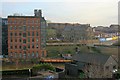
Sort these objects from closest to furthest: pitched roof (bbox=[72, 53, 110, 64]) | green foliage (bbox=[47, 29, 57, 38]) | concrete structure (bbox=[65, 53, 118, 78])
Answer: concrete structure (bbox=[65, 53, 118, 78]) → pitched roof (bbox=[72, 53, 110, 64]) → green foliage (bbox=[47, 29, 57, 38])

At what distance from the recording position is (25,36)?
29453 millimetres

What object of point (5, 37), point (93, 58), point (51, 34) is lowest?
point (93, 58)

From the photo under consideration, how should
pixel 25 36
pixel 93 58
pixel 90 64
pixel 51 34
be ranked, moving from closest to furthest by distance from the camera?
1. pixel 90 64
2. pixel 93 58
3. pixel 25 36
4. pixel 51 34

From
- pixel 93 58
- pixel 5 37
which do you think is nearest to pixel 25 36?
pixel 5 37

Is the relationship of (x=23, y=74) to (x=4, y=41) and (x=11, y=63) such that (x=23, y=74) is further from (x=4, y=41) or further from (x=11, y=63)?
(x=4, y=41)

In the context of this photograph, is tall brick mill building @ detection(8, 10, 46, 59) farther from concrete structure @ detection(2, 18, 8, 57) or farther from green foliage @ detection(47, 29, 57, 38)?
green foliage @ detection(47, 29, 57, 38)

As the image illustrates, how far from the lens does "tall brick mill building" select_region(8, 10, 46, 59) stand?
28750mm

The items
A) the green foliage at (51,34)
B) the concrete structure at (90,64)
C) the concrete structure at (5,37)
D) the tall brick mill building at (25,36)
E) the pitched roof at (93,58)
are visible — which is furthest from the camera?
the green foliage at (51,34)

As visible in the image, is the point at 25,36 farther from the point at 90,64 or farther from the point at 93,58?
the point at 90,64

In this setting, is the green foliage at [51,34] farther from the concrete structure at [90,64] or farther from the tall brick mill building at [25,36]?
the concrete structure at [90,64]

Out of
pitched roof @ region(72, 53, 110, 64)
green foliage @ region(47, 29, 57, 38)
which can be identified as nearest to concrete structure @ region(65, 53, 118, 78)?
pitched roof @ region(72, 53, 110, 64)

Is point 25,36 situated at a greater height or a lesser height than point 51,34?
lesser

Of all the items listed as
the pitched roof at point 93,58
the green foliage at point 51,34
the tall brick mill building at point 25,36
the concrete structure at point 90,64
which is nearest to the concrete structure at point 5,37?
the tall brick mill building at point 25,36

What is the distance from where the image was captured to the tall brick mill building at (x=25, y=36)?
94.3 feet
